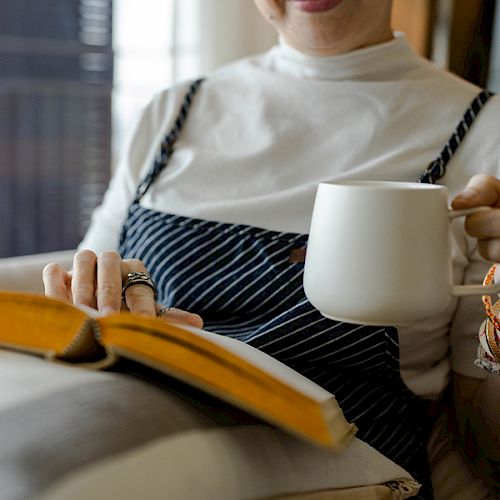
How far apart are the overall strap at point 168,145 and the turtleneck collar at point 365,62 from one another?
18cm

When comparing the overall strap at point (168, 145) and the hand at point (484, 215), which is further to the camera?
the overall strap at point (168, 145)

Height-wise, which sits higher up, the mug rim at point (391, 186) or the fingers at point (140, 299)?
the mug rim at point (391, 186)

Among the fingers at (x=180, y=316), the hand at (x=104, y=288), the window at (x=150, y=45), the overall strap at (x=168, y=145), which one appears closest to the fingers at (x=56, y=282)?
the hand at (x=104, y=288)

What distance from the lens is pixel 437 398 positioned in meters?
1.08

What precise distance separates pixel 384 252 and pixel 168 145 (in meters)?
0.65

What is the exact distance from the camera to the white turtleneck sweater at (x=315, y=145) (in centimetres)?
106

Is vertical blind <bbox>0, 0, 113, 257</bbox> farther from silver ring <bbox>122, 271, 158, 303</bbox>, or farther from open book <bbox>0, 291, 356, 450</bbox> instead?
open book <bbox>0, 291, 356, 450</bbox>

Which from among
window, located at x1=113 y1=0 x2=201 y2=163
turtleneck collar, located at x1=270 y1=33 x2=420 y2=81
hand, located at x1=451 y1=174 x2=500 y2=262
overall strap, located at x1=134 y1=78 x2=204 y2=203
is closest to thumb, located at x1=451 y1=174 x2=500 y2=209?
hand, located at x1=451 y1=174 x2=500 y2=262

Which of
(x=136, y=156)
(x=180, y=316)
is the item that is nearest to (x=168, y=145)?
(x=136, y=156)

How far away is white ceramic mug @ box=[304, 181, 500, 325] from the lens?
670 millimetres

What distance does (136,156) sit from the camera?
1303 mm

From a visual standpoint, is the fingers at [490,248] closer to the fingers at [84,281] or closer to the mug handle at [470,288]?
the mug handle at [470,288]

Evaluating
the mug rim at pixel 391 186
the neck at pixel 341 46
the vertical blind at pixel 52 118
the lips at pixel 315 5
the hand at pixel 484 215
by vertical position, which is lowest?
the vertical blind at pixel 52 118

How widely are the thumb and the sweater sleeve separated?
2.02 feet
